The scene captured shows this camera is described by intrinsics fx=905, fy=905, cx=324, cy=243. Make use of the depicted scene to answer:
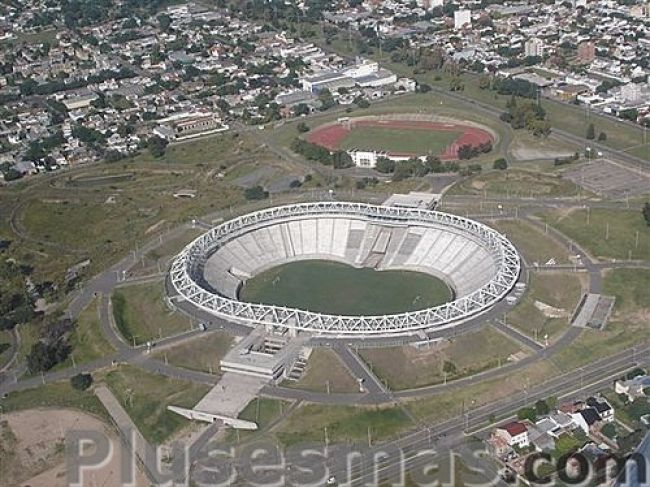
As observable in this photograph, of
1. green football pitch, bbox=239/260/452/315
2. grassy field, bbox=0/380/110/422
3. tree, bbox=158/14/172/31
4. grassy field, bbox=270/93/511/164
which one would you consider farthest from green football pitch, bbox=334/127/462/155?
tree, bbox=158/14/172/31

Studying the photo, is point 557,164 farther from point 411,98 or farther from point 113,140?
point 113,140

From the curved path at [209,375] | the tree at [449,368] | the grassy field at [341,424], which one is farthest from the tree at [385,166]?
the grassy field at [341,424]

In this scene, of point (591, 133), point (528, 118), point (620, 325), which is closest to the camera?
point (620, 325)

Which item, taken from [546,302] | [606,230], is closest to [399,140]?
[606,230]

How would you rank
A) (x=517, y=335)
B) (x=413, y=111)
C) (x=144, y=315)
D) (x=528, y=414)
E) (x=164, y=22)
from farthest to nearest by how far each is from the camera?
1. (x=164, y=22)
2. (x=413, y=111)
3. (x=144, y=315)
4. (x=517, y=335)
5. (x=528, y=414)

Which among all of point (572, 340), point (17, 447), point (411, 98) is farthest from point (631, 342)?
point (411, 98)

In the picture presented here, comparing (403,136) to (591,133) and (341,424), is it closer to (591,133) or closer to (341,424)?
(591,133)
